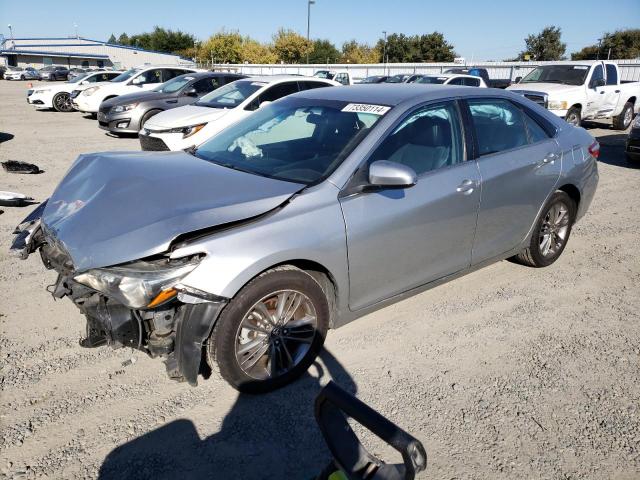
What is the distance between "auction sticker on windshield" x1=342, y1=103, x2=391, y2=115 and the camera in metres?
3.51

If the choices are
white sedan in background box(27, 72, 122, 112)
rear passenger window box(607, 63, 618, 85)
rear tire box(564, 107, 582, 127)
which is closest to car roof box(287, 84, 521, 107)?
rear tire box(564, 107, 582, 127)

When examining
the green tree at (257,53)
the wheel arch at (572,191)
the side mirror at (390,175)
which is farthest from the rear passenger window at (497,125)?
the green tree at (257,53)

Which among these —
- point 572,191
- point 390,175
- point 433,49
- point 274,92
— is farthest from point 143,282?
point 433,49

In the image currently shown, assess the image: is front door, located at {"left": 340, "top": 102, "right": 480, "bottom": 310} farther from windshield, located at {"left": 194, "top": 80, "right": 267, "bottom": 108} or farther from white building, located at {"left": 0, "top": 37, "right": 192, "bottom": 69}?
white building, located at {"left": 0, "top": 37, "right": 192, "bottom": 69}

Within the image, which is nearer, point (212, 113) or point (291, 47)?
point (212, 113)

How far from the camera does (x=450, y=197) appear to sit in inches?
141

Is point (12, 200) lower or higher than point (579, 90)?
lower

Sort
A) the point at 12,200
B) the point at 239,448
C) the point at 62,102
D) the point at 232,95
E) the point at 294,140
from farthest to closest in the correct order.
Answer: the point at 62,102
the point at 232,95
the point at 12,200
the point at 294,140
the point at 239,448

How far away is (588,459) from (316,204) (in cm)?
199

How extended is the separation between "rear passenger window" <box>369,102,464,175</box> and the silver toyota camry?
11 mm

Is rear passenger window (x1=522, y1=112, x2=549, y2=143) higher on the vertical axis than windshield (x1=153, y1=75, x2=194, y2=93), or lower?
lower

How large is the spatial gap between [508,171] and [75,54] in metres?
85.2

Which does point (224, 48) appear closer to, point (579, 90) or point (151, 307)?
point (579, 90)

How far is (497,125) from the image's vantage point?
4.16m
